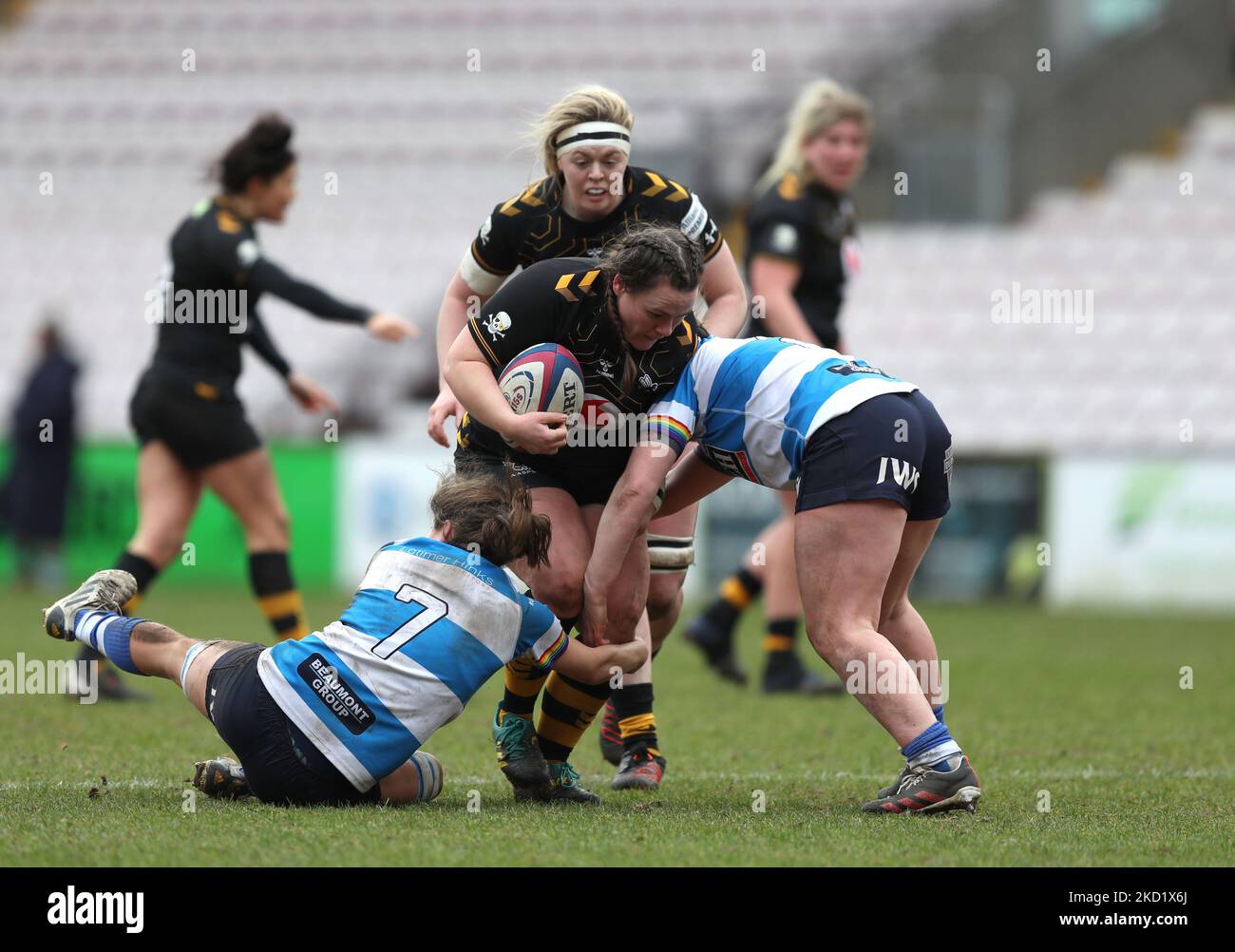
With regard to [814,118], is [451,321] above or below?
below

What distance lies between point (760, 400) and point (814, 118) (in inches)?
125

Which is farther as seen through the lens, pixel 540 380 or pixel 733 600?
pixel 733 600

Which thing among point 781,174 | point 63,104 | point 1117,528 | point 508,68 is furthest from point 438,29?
point 781,174

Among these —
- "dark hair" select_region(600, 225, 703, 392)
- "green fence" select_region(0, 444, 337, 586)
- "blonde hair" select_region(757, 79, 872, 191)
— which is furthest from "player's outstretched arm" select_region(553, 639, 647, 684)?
"green fence" select_region(0, 444, 337, 586)

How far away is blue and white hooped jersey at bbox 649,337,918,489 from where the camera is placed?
4.36 meters

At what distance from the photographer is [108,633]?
4434mm

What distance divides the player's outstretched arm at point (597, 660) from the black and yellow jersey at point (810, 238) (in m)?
3.14

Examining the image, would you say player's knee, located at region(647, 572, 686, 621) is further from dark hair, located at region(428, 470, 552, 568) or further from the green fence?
the green fence

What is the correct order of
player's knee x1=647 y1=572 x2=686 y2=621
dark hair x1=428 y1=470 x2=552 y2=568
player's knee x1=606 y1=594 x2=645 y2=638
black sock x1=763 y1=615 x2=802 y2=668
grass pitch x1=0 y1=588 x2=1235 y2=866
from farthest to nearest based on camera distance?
black sock x1=763 y1=615 x2=802 y2=668 → player's knee x1=647 y1=572 x2=686 y2=621 → player's knee x1=606 y1=594 x2=645 y2=638 → dark hair x1=428 y1=470 x2=552 y2=568 → grass pitch x1=0 y1=588 x2=1235 y2=866

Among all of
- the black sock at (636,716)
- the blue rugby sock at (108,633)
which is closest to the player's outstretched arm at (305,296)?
the black sock at (636,716)

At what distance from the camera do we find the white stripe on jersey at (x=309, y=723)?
13.4ft

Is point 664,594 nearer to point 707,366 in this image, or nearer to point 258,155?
point 707,366

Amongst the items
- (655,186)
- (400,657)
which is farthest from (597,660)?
(655,186)

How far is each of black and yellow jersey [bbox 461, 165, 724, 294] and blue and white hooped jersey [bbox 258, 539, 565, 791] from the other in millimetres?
1165
